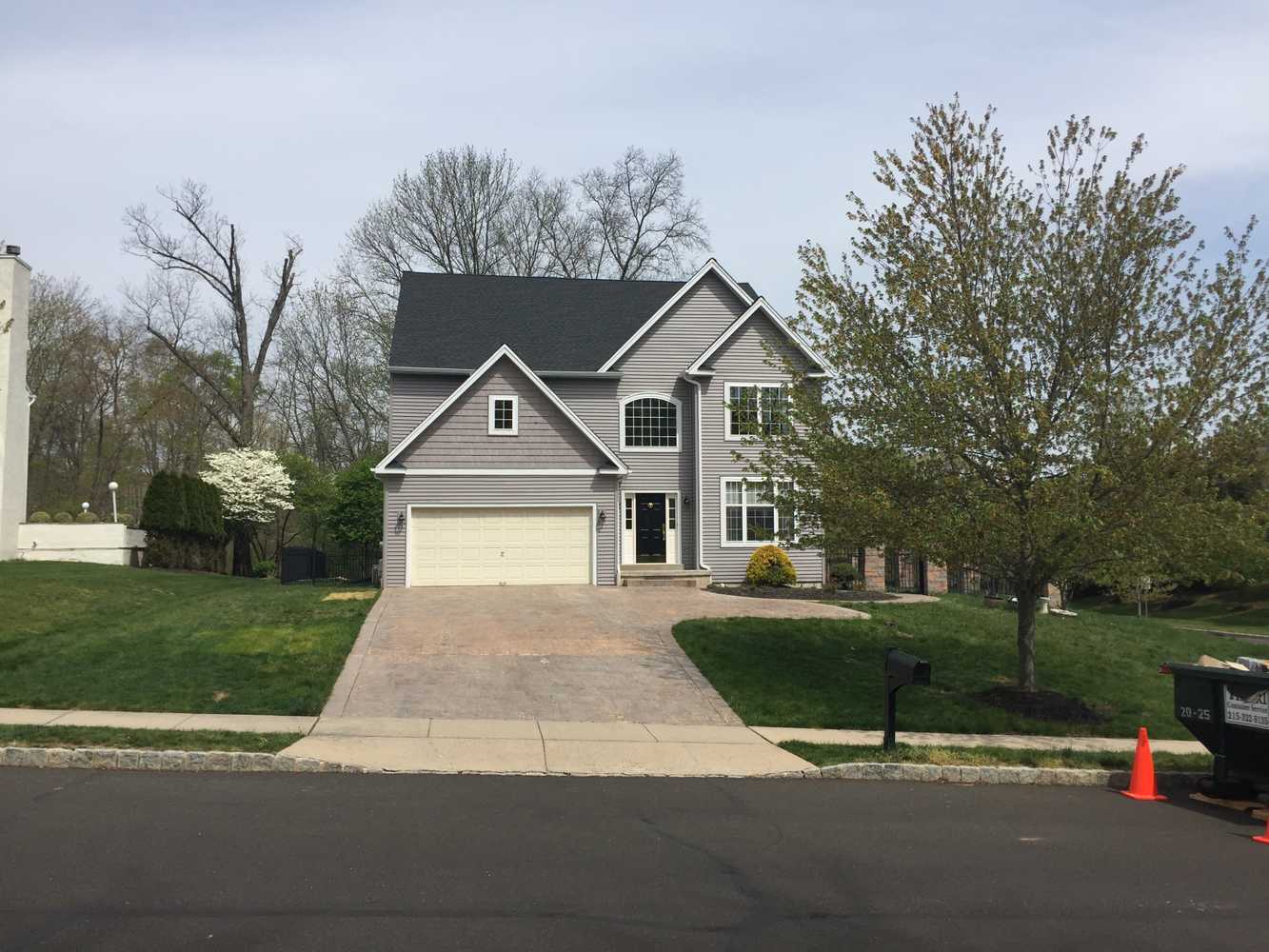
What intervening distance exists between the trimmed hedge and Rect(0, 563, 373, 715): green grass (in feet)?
28.7

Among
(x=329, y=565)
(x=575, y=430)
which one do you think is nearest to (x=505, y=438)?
(x=575, y=430)

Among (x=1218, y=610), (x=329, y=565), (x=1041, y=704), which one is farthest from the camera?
(x=1218, y=610)

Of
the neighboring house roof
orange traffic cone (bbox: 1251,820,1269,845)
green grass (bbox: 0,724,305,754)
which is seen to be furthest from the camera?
the neighboring house roof

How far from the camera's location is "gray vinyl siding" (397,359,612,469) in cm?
2561

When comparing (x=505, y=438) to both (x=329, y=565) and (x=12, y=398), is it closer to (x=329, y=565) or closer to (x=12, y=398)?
(x=329, y=565)

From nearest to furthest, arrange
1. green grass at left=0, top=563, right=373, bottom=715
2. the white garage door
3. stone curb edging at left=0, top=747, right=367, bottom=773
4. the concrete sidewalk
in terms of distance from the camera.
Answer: stone curb edging at left=0, top=747, right=367, bottom=773 < the concrete sidewalk < green grass at left=0, top=563, right=373, bottom=715 < the white garage door

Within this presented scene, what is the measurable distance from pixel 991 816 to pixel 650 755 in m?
3.59

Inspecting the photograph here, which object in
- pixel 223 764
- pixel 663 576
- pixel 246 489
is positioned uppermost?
pixel 246 489

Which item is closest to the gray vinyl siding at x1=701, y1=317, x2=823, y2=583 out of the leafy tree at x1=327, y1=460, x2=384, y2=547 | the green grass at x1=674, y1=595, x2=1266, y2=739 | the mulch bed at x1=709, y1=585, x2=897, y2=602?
the mulch bed at x1=709, y1=585, x2=897, y2=602

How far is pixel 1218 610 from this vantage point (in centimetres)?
4984

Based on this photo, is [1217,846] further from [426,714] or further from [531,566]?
[531,566]

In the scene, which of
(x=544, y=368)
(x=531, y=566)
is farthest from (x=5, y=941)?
(x=544, y=368)

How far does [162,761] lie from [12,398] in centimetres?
2160

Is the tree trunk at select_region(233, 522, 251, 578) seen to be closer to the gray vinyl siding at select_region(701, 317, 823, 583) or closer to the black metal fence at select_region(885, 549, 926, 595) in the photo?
the gray vinyl siding at select_region(701, 317, 823, 583)
